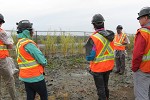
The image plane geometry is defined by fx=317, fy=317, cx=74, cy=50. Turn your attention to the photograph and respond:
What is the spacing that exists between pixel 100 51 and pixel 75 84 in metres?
3.26

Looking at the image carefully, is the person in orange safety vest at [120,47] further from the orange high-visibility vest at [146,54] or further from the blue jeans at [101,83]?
the orange high-visibility vest at [146,54]

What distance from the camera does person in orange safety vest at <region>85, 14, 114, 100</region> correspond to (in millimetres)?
5742

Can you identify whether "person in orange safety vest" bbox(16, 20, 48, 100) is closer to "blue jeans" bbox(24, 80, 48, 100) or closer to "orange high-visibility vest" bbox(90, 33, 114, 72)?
"blue jeans" bbox(24, 80, 48, 100)

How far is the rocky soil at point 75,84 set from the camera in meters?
7.56

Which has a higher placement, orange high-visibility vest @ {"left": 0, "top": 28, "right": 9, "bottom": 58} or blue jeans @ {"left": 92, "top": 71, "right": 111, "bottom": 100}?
orange high-visibility vest @ {"left": 0, "top": 28, "right": 9, "bottom": 58}

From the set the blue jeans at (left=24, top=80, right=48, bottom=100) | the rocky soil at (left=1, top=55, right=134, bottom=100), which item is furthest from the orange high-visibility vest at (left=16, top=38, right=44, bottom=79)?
the rocky soil at (left=1, top=55, right=134, bottom=100)

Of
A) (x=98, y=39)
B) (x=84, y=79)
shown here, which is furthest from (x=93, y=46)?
(x=84, y=79)

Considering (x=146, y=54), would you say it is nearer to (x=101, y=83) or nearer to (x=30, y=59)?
(x=101, y=83)

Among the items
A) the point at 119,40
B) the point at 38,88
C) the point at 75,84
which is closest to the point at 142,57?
the point at 38,88

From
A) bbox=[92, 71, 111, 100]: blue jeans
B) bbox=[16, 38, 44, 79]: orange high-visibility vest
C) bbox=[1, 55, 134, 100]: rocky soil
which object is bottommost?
bbox=[1, 55, 134, 100]: rocky soil

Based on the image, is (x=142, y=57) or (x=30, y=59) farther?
(x=30, y=59)

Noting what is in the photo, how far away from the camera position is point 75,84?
8852mm

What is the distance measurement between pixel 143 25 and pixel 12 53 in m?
9.34

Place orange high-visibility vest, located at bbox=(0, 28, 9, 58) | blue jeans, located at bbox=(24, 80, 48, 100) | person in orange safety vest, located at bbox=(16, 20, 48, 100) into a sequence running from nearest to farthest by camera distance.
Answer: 1. person in orange safety vest, located at bbox=(16, 20, 48, 100)
2. blue jeans, located at bbox=(24, 80, 48, 100)
3. orange high-visibility vest, located at bbox=(0, 28, 9, 58)
